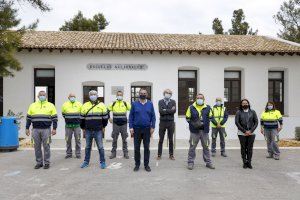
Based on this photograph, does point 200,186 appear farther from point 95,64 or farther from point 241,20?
point 241,20

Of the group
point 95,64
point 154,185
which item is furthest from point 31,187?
point 95,64

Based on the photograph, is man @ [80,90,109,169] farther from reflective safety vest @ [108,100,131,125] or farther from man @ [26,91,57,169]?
reflective safety vest @ [108,100,131,125]

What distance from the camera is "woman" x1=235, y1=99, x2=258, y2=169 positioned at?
397 inches

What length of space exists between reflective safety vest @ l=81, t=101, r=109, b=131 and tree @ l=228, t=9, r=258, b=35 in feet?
117

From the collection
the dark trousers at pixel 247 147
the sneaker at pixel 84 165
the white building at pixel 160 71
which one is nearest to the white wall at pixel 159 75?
the white building at pixel 160 71

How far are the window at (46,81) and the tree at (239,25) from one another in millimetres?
28390

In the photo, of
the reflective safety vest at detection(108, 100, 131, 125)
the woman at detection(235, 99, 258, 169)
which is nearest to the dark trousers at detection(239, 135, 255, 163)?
the woman at detection(235, 99, 258, 169)

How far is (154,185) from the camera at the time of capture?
7.77 metres

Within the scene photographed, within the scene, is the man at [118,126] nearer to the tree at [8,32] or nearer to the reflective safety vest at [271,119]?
the reflective safety vest at [271,119]

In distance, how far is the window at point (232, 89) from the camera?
2003cm

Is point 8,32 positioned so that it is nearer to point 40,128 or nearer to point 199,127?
point 40,128

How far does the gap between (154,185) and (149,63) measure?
11.8 meters

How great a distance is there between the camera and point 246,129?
10156 mm

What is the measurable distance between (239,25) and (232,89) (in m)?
24.8
